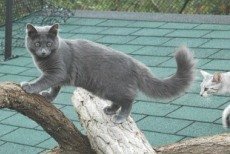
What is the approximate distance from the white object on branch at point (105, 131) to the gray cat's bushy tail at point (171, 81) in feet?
0.81

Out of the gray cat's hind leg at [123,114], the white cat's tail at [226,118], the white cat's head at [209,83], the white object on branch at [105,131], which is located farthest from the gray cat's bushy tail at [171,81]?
the white cat's head at [209,83]

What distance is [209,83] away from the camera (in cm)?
553

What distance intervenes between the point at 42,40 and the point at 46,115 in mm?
434

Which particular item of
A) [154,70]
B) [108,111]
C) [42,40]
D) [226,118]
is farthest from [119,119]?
[154,70]

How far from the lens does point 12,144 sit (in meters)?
5.00

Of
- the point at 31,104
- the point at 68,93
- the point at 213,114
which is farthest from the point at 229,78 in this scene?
the point at 31,104

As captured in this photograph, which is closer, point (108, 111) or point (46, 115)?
point (46, 115)

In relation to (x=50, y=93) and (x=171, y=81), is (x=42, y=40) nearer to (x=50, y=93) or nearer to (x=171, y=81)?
(x=50, y=93)

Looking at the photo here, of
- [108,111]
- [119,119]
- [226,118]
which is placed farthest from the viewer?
[226,118]

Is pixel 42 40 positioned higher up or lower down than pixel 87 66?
higher up

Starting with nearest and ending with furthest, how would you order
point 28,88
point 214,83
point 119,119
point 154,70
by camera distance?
point 28,88 < point 119,119 < point 214,83 < point 154,70

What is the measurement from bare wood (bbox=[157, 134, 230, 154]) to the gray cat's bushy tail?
33 centimetres

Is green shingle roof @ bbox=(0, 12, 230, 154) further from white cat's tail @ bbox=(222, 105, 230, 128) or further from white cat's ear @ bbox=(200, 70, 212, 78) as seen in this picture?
white cat's ear @ bbox=(200, 70, 212, 78)

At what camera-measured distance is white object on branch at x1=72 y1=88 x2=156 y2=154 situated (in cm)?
375
